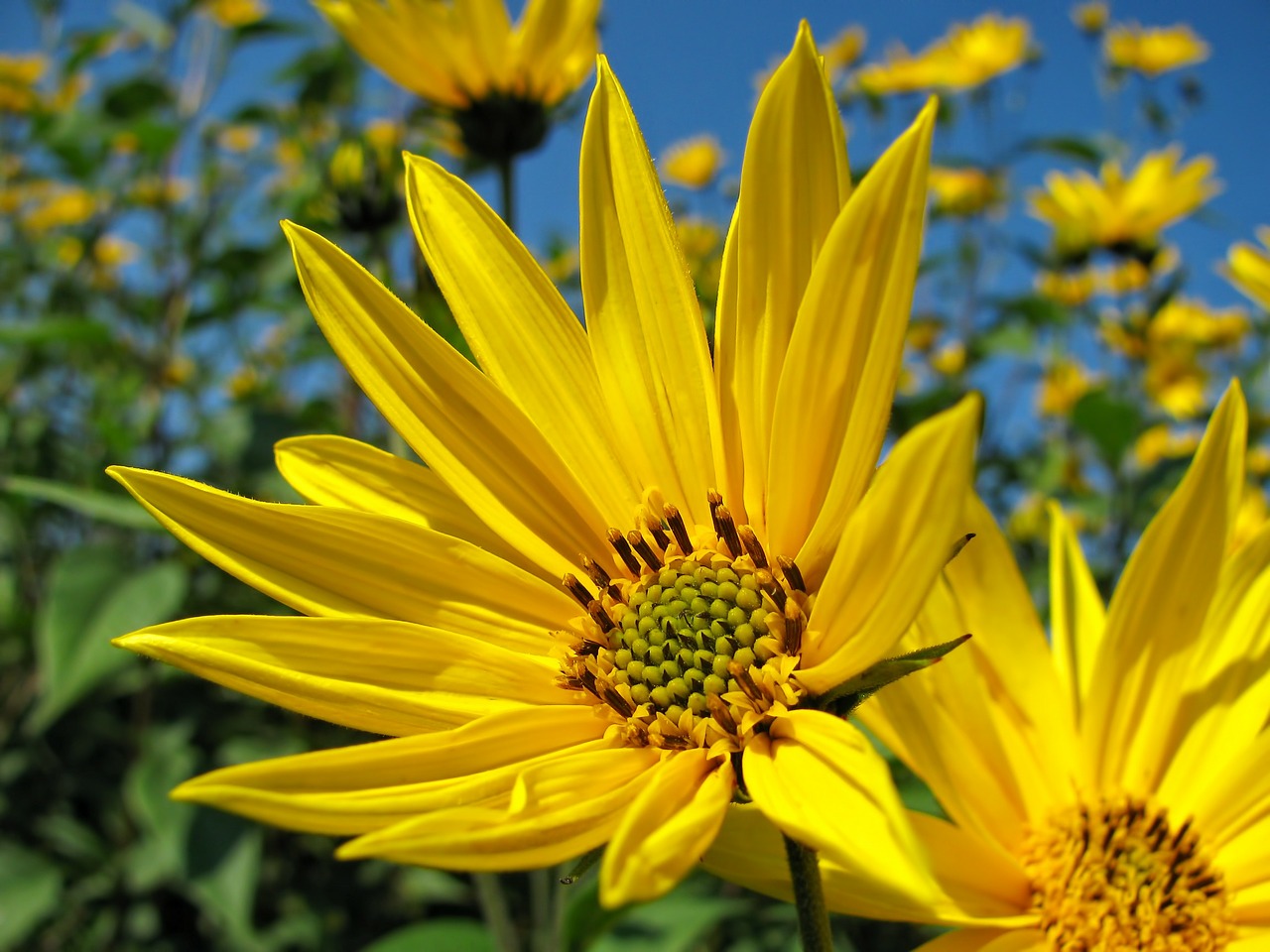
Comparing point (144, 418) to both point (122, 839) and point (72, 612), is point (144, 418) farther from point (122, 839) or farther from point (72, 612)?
point (122, 839)

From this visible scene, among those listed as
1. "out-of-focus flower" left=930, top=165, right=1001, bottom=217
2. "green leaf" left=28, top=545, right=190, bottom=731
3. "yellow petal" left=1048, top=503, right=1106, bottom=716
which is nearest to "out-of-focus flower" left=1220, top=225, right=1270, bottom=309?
"yellow petal" left=1048, top=503, right=1106, bottom=716

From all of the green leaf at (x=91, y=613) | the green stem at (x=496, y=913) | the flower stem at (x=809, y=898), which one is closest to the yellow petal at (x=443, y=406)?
the flower stem at (x=809, y=898)

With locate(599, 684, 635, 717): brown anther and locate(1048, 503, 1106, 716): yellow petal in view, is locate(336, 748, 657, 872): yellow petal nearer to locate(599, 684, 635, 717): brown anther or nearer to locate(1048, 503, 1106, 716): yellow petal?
locate(599, 684, 635, 717): brown anther

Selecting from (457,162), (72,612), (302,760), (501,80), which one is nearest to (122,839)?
(72,612)

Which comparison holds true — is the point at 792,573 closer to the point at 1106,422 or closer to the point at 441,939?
the point at 441,939

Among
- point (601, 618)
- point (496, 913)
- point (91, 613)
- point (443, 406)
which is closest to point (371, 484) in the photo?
point (443, 406)

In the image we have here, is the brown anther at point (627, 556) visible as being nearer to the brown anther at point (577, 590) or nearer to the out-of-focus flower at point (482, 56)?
the brown anther at point (577, 590)
